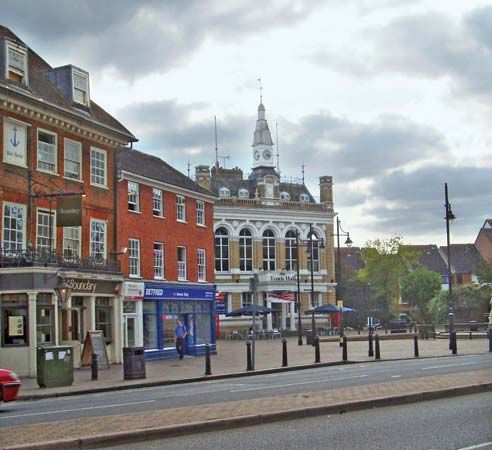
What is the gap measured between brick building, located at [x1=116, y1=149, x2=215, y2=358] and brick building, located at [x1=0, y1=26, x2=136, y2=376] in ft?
5.19

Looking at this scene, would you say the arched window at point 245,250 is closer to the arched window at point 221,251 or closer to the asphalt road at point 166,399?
the arched window at point 221,251

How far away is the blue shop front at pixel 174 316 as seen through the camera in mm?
38469

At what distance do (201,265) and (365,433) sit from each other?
3355 centimetres

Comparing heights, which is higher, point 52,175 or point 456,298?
point 52,175

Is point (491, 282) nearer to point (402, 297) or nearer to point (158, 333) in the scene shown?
point (402, 297)

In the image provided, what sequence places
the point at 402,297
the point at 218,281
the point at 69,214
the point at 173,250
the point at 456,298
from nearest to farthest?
the point at 69,214, the point at 173,250, the point at 218,281, the point at 456,298, the point at 402,297

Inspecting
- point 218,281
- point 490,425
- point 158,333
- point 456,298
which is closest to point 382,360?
point 158,333

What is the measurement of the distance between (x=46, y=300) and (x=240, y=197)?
150ft

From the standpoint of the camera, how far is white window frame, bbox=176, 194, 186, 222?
4253 cm

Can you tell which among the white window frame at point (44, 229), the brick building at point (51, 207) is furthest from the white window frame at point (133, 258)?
the white window frame at point (44, 229)

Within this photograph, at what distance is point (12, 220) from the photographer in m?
29.6

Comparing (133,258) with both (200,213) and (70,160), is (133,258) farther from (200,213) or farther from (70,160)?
(200,213)

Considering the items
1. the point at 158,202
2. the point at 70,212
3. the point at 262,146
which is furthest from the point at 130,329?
the point at 262,146

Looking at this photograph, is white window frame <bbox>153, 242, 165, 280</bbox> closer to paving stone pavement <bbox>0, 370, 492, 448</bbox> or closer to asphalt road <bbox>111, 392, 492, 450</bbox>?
paving stone pavement <bbox>0, 370, 492, 448</bbox>
